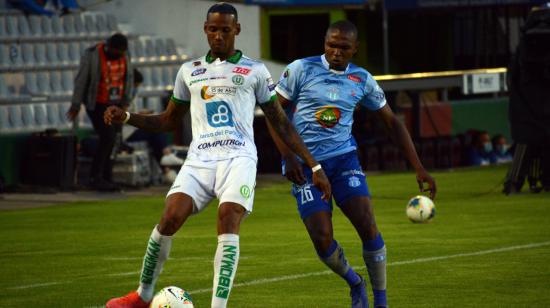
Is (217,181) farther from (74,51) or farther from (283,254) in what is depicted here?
(74,51)

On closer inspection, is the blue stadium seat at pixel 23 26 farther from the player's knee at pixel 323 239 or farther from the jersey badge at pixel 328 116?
the player's knee at pixel 323 239

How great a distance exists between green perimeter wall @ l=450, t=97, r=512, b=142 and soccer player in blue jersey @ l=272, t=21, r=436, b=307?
20.4 metres

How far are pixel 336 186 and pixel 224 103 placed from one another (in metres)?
1.19

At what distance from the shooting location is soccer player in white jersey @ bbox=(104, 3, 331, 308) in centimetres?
830

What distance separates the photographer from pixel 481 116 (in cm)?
3023

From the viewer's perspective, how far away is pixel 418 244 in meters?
13.5

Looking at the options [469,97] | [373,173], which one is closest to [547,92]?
[373,173]

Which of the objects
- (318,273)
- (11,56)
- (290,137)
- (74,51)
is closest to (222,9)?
(290,137)

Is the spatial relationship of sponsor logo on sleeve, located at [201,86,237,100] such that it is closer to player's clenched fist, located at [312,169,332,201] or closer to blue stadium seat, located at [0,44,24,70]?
player's clenched fist, located at [312,169,332,201]

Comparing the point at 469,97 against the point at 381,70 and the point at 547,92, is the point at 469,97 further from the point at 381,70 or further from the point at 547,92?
the point at 547,92

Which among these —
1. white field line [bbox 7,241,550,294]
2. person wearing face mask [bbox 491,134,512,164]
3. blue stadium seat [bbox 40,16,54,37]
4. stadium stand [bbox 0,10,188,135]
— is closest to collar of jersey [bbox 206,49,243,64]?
white field line [bbox 7,241,550,294]

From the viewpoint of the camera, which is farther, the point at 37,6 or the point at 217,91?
the point at 37,6

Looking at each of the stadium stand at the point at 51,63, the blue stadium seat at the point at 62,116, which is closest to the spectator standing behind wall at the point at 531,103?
the stadium stand at the point at 51,63

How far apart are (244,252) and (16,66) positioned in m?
11.0
